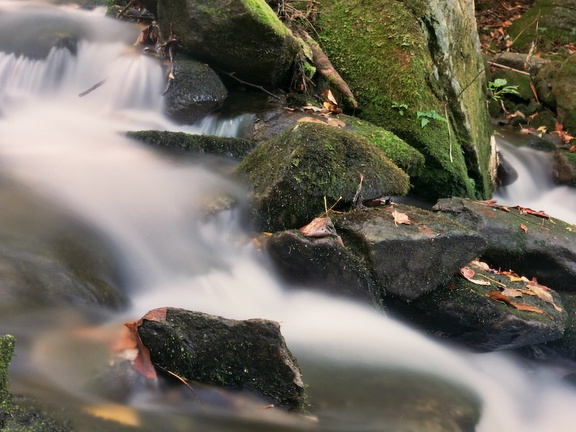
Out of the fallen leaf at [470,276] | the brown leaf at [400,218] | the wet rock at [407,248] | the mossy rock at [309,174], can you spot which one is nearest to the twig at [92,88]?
the mossy rock at [309,174]

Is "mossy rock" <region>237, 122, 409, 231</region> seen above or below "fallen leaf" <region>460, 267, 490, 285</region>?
above

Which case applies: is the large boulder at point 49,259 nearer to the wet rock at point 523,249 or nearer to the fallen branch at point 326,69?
the wet rock at point 523,249

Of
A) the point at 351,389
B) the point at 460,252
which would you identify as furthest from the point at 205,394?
the point at 460,252

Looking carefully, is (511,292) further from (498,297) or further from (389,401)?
(389,401)

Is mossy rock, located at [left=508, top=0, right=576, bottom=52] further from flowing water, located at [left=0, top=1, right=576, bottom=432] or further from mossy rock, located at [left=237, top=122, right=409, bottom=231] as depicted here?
mossy rock, located at [left=237, top=122, right=409, bottom=231]

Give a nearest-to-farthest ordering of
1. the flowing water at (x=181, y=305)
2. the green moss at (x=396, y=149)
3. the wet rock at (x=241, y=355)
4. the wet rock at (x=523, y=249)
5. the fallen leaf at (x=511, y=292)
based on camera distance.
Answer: the flowing water at (x=181, y=305), the wet rock at (x=241, y=355), the fallen leaf at (x=511, y=292), the wet rock at (x=523, y=249), the green moss at (x=396, y=149)

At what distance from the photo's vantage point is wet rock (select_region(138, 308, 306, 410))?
227 centimetres

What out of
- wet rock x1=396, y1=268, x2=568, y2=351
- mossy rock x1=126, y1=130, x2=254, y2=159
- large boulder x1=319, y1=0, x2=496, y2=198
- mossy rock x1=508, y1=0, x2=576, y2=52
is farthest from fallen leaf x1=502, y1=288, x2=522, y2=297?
mossy rock x1=508, y1=0, x2=576, y2=52

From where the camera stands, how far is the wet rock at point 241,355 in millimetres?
2268

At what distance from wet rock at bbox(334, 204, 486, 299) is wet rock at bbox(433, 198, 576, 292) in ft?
3.29

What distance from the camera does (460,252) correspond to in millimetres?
3613

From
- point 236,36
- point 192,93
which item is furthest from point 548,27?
point 192,93

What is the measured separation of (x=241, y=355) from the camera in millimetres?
2293

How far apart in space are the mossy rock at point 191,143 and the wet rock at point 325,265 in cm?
151
